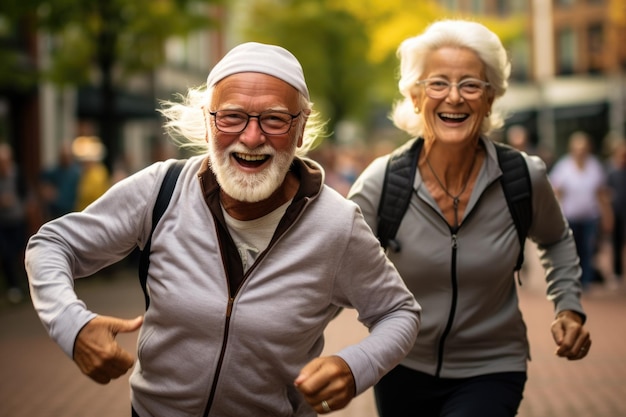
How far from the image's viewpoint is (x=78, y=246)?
8.73ft

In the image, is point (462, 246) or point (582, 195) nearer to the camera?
point (462, 246)

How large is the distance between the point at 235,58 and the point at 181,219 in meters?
0.45

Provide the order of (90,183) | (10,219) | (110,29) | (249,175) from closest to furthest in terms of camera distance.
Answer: (249,175)
(10,219)
(90,183)
(110,29)

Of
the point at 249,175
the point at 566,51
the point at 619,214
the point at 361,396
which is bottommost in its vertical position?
the point at 361,396

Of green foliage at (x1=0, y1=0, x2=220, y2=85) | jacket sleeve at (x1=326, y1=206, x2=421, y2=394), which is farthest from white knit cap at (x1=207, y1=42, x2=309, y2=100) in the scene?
green foliage at (x1=0, y1=0, x2=220, y2=85)

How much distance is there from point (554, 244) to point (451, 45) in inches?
33.4

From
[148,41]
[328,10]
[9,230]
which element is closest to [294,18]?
[328,10]

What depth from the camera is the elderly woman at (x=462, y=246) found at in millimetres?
3473

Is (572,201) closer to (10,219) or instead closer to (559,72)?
(10,219)

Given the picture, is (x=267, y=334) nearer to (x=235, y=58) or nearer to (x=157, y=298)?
(x=157, y=298)

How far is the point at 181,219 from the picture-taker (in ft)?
8.92

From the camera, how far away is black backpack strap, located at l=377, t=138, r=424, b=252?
11.6ft

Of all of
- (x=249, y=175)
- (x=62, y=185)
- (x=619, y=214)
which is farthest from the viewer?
(x=62, y=185)

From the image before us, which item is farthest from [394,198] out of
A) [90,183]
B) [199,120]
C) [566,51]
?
[566,51]
